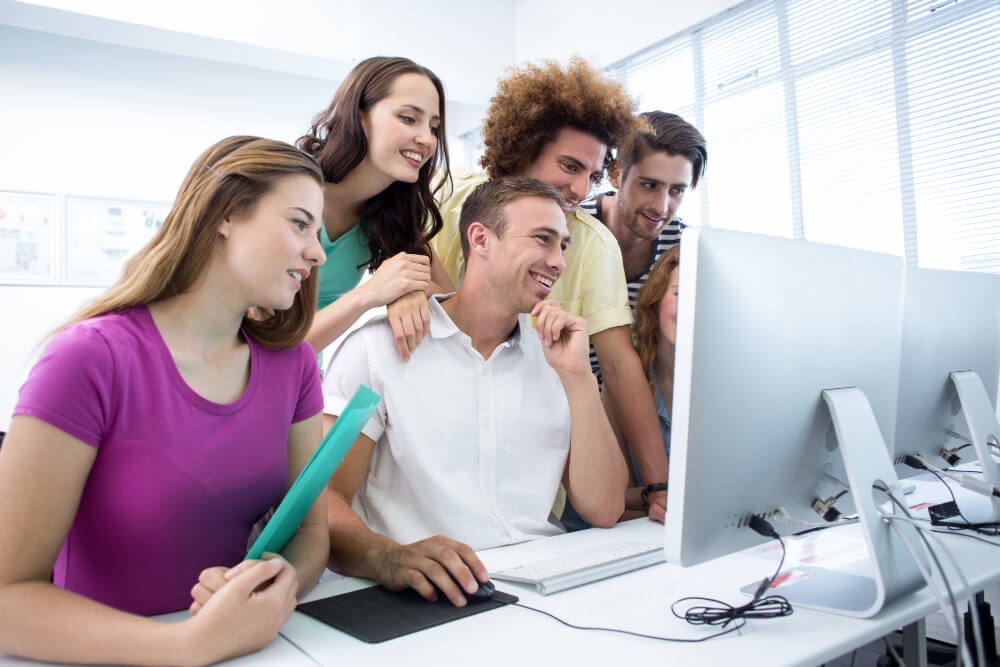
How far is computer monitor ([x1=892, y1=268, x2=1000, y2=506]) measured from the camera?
125 centimetres

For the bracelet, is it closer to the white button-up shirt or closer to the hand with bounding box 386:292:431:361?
the white button-up shirt

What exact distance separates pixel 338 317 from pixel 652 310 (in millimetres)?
824

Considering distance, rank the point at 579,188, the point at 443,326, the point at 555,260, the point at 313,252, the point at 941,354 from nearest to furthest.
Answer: the point at 313,252, the point at 941,354, the point at 443,326, the point at 555,260, the point at 579,188

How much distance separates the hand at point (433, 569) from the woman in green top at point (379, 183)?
66 centimetres

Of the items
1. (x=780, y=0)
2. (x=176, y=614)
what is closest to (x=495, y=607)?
(x=176, y=614)

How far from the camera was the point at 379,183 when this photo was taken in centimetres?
196

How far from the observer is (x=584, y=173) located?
6.68 ft

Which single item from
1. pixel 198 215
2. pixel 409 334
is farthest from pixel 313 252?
pixel 409 334

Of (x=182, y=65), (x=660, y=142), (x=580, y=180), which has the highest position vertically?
(x=182, y=65)

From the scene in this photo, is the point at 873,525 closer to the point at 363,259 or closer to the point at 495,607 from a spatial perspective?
the point at 495,607

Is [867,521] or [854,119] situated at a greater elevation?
[854,119]

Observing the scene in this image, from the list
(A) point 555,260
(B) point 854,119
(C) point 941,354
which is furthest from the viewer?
(B) point 854,119

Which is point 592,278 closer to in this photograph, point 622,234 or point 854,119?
point 622,234

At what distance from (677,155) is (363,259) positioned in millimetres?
1012
